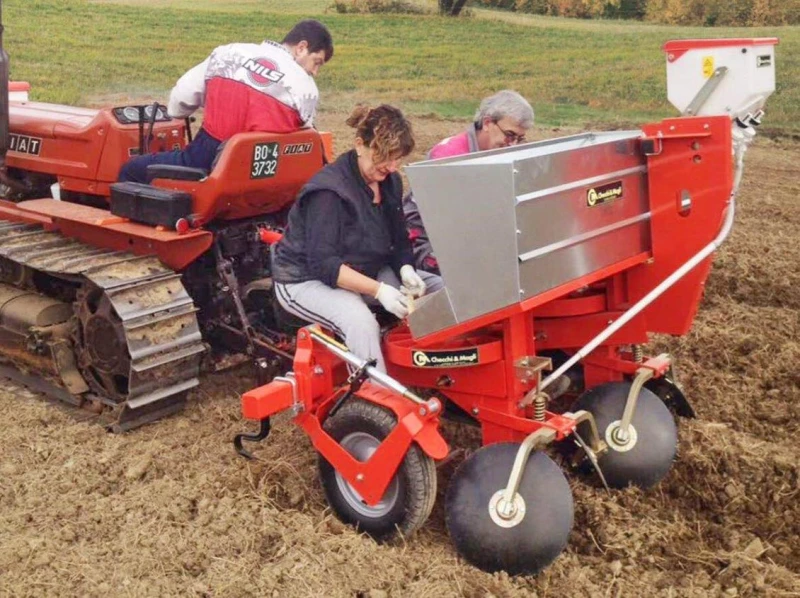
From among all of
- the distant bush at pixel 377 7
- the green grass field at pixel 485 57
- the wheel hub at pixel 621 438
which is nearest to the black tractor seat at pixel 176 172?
the wheel hub at pixel 621 438

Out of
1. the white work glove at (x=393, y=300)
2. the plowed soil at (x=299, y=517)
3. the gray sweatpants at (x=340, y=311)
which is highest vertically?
the white work glove at (x=393, y=300)

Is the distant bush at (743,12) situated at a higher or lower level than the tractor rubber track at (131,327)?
higher

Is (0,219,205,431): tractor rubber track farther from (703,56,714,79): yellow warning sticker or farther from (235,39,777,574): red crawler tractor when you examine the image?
(703,56,714,79): yellow warning sticker

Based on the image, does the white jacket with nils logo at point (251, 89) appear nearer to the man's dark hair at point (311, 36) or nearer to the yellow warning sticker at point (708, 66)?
the man's dark hair at point (311, 36)

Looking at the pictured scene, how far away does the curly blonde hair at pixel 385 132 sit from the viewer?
387cm

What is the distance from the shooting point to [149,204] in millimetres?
4918

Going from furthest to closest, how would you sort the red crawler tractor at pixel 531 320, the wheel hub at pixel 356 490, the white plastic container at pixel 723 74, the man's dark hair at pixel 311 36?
the man's dark hair at pixel 311 36 < the wheel hub at pixel 356 490 < the white plastic container at pixel 723 74 < the red crawler tractor at pixel 531 320

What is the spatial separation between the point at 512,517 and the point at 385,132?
61.6 inches

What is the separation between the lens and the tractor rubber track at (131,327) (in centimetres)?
467

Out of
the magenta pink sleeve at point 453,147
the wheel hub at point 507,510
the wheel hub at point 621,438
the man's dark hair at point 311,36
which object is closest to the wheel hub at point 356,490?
the wheel hub at point 507,510

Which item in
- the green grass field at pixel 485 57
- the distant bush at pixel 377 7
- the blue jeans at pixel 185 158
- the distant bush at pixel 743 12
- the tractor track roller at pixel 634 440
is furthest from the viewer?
the distant bush at pixel 377 7

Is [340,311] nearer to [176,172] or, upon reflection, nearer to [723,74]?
[176,172]

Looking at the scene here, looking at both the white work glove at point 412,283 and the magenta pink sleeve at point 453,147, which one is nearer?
the white work glove at point 412,283

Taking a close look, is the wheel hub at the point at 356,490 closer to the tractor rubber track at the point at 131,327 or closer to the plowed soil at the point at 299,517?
the plowed soil at the point at 299,517
